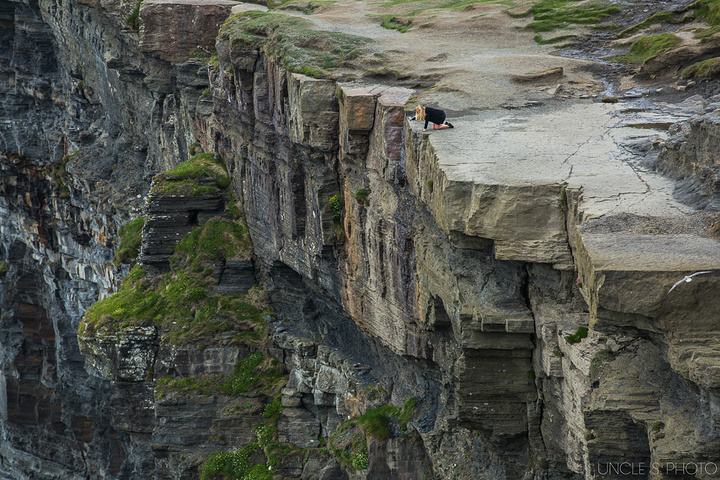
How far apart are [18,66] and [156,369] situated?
2402cm

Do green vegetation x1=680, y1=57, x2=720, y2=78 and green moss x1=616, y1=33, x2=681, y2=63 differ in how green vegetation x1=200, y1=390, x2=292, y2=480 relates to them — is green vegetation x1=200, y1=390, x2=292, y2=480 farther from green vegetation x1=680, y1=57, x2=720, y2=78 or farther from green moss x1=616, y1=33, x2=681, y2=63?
green vegetation x1=680, y1=57, x2=720, y2=78

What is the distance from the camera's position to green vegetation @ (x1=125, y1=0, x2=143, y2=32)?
42.4 meters

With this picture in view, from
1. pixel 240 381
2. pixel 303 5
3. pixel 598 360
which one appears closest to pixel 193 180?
pixel 240 381

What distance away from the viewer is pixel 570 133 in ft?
72.6

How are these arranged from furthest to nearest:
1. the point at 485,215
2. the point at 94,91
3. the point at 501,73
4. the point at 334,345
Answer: the point at 94,91, the point at 334,345, the point at 501,73, the point at 485,215

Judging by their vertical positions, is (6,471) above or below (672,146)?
below

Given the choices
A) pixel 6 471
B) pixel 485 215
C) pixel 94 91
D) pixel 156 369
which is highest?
pixel 485 215

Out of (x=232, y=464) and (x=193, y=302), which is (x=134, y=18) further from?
(x=232, y=464)

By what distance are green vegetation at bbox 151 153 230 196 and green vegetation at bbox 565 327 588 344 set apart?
18625mm

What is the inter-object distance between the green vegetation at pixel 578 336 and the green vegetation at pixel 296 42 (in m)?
11.0

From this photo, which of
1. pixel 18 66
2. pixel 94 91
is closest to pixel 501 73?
pixel 94 91

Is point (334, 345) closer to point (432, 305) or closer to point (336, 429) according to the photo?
point (336, 429)

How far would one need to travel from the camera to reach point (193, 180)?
35.8m

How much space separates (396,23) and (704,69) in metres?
10.4
